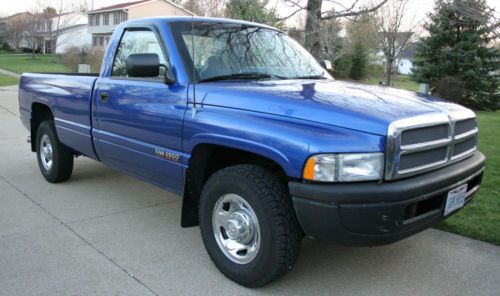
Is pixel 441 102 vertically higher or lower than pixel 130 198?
higher

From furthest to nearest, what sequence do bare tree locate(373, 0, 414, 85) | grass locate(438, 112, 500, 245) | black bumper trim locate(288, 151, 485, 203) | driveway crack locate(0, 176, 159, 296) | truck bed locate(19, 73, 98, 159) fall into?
1. bare tree locate(373, 0, 414, 85)
2. truck bed locate(19, 73, 98, 159)
3. grass locate(438, 112, 500, 245)
4. driveway crack locate(0, 176, 159, 296)
5. black bumper trim locate(288, 151, 485, 203)

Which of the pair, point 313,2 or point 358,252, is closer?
point 358,252

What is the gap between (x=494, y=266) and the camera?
3.63 meters

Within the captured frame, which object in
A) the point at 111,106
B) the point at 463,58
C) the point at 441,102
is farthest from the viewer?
the point at 463,58

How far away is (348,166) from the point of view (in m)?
2.64

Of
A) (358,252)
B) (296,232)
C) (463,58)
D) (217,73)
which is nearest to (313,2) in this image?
(217,73)

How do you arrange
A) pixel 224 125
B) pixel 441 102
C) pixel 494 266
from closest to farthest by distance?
pixel 224 125, pixel 441 102, pixel 494 266

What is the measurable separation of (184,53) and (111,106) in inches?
40.0

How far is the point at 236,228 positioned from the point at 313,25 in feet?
15.4

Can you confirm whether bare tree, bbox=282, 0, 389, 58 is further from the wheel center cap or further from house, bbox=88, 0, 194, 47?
house, bbox=88, 0, 194, 47

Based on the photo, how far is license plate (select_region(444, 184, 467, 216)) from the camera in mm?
3057

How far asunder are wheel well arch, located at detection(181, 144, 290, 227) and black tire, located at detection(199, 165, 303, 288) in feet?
0.77

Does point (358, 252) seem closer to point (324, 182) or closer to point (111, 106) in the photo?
point (324, 182)

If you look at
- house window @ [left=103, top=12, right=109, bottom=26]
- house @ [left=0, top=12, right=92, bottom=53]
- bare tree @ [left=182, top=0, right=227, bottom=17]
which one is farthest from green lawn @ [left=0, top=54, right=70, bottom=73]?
house window @ [left=103, top=12, right=109, bottom=26]
